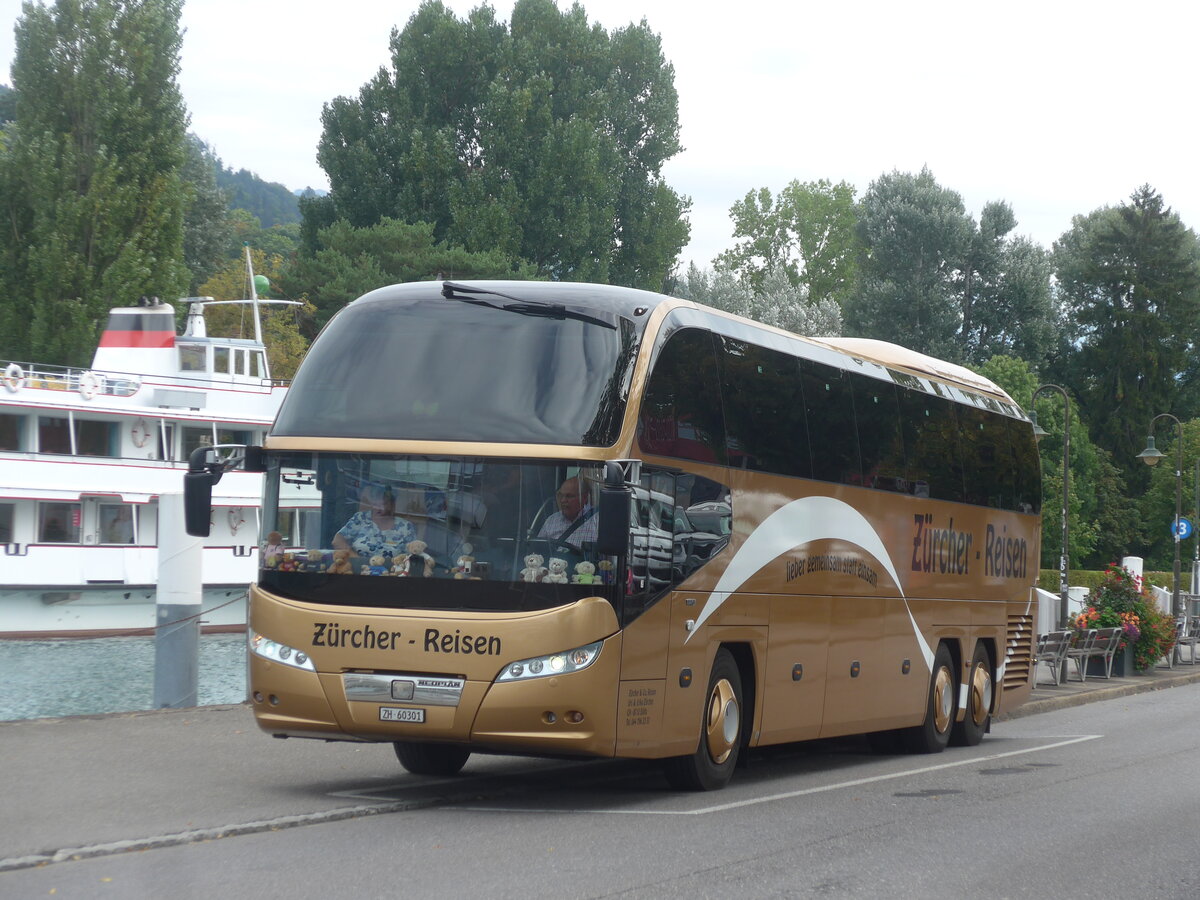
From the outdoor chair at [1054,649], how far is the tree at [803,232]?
2772 inches

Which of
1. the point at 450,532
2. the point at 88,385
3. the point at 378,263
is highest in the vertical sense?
the point at 378,263

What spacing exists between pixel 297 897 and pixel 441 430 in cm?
407

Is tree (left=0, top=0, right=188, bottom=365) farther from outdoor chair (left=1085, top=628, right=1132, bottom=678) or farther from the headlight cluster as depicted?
the headlight cluster

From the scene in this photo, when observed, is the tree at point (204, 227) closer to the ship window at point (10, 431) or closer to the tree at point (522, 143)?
the tree at point (522, 143)

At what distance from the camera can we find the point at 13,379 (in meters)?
39.2

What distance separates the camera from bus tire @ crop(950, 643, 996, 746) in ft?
61.0

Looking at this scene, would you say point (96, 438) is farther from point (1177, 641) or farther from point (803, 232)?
point (803, 232)

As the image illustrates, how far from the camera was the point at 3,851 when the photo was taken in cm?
852

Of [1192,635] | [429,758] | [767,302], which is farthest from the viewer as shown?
[767,302]

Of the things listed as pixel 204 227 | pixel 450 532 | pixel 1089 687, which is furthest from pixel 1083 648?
pixel 204 227

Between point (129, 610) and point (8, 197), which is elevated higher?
point (8, 197)

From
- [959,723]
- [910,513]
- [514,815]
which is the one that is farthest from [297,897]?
[959,723]

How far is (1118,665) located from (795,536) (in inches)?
802

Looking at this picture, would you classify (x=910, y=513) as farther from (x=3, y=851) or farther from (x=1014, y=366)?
(x=1014, y=366)
